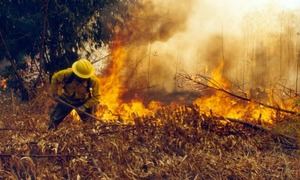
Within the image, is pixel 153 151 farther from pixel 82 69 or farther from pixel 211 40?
pixel 211 40

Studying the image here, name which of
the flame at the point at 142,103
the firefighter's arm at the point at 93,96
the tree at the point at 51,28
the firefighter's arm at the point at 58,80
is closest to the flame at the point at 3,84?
the tree at the point at 51,28

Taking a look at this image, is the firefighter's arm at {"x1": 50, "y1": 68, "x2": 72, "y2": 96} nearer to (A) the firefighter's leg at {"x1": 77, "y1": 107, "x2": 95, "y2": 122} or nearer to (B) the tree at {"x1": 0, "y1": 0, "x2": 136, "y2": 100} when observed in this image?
(A) the firefighter's leg at {"x1": 77, "y1": 107, "x2": 95, "y2": 122}

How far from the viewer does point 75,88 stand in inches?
345

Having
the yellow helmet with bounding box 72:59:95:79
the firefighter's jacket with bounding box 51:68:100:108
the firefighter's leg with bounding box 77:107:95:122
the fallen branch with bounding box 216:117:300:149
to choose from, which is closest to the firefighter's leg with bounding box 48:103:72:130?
the firefighter's jacket with bounding box 51:68:100:108

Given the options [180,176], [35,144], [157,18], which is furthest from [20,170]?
[157,18]

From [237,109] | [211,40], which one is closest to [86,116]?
[237,109]

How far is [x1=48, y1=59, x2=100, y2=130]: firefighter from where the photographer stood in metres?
8.66

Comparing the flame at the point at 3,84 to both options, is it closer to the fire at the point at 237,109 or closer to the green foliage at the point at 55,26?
the green foliage at the point at 55,26

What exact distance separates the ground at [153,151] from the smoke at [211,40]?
4.99m

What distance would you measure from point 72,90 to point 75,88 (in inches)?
2.5

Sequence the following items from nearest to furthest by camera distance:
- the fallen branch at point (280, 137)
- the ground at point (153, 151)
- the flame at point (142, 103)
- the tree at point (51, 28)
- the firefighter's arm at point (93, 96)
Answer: the ground at point (153, 151) < the fallen branch at point (280, 137) < the firefighter's arm at point (93, 96) < the flame at point (142, 103) < the tree at point (51, 28)

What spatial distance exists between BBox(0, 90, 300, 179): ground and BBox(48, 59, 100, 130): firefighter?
89cm

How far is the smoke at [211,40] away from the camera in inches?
493

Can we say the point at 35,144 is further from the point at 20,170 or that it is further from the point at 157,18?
the point at 157,18
